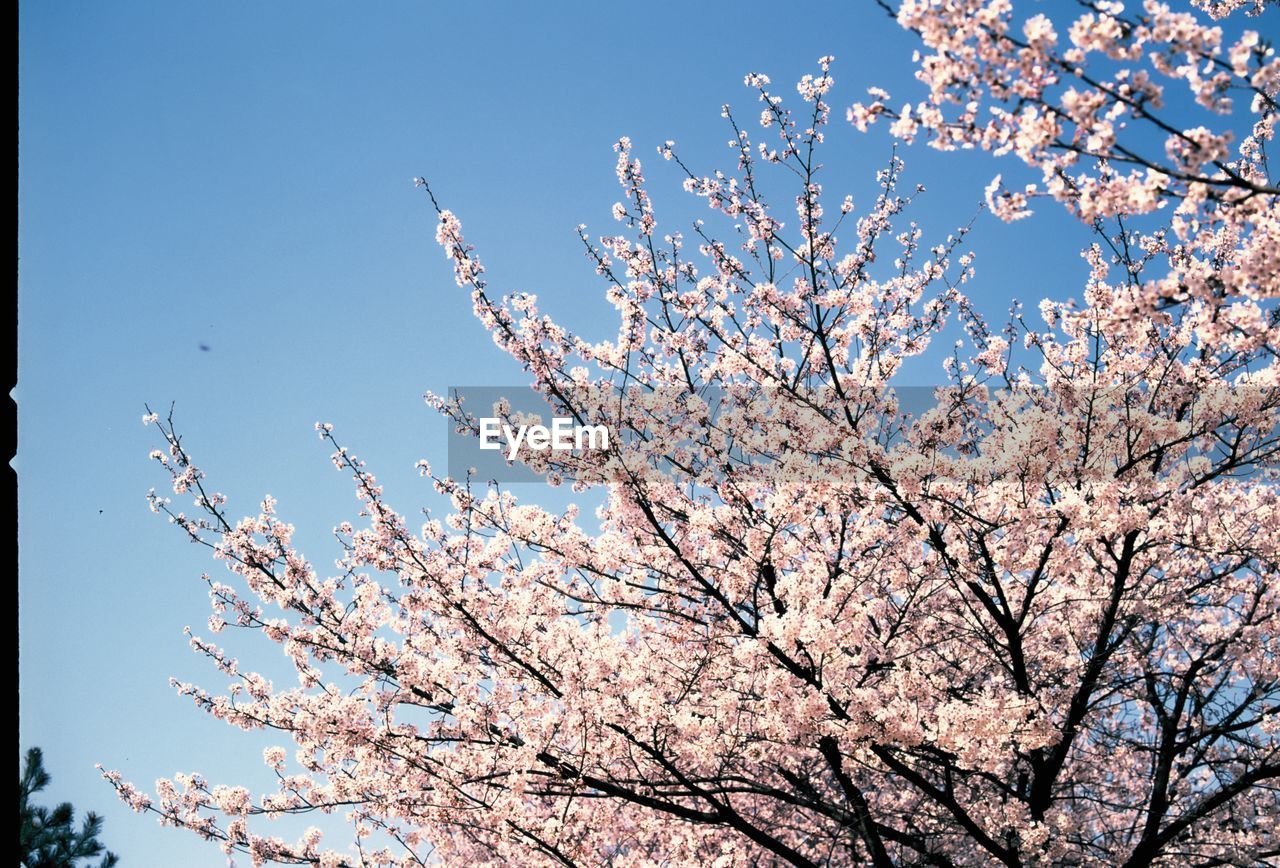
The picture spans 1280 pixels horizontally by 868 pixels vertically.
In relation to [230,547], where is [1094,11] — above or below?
above

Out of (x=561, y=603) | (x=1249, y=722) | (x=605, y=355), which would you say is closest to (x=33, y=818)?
(x=561, y=603)

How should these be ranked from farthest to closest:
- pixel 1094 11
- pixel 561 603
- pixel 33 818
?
pixel 33 818 → pixel 561 603 → pixel 1094 11

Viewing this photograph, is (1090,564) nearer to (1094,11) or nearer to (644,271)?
(644,271)

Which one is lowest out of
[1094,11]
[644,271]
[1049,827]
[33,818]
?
[33,818]

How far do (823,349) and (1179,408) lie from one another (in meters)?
2.79

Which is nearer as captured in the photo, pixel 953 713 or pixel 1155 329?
pixel 953 713

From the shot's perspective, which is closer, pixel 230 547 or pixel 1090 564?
pixel 230 547

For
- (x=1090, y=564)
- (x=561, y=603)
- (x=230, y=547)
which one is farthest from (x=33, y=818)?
(x=1090, y=564)

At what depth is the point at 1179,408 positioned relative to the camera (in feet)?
23.5

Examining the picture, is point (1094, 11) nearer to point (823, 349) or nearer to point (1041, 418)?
point (1041, 418)

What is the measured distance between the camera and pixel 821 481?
6621 millimetres

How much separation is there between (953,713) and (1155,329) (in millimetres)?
3520

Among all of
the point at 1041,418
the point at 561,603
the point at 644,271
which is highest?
the point at 644,271

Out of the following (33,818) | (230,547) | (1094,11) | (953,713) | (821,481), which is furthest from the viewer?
(33,818)
